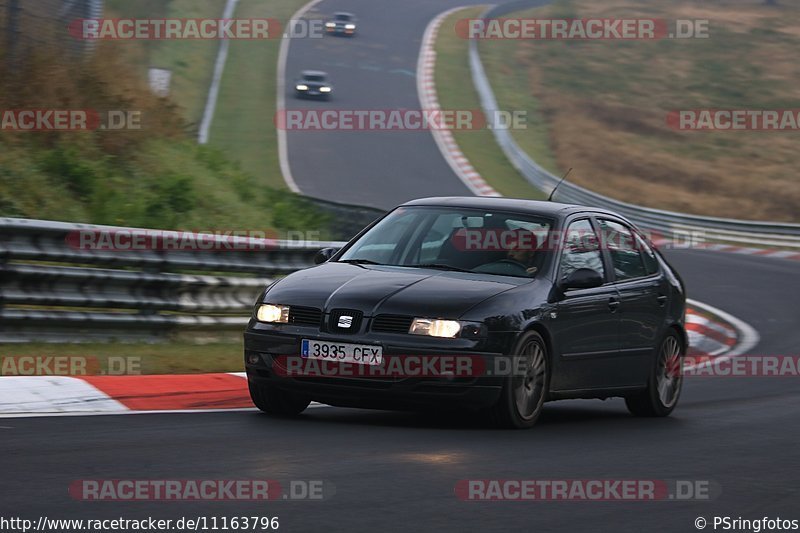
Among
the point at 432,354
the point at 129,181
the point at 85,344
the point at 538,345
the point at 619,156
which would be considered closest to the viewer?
the point at 432,354

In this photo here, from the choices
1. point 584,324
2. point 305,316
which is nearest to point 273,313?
point 305,316

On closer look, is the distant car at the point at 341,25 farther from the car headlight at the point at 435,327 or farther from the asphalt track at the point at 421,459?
the car headlight at the point at 435,327

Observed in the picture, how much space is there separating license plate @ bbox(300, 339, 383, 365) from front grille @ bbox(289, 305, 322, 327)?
4.5 inches

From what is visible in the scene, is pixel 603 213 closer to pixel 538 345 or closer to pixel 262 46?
pixel 538 345

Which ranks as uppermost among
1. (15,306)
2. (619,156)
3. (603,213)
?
(603,213)

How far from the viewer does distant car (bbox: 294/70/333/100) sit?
1690 inches

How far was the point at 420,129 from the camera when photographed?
42281mm

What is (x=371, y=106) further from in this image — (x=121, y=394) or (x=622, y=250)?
(x=121, y=394)

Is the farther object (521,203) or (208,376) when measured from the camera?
(208,376)

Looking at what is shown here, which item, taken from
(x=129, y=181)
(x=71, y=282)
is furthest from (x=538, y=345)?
(x=129, y=181)

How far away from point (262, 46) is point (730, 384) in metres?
39.6


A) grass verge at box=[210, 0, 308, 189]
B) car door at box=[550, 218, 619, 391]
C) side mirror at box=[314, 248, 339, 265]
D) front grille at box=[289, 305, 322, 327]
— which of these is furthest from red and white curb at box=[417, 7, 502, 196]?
front grille at box=[289, 305, 322, 327]

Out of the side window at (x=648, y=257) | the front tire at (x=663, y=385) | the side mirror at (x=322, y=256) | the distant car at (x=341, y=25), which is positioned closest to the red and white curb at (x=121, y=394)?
the side mirror at (x=322, y=256)

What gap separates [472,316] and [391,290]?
0.51m
